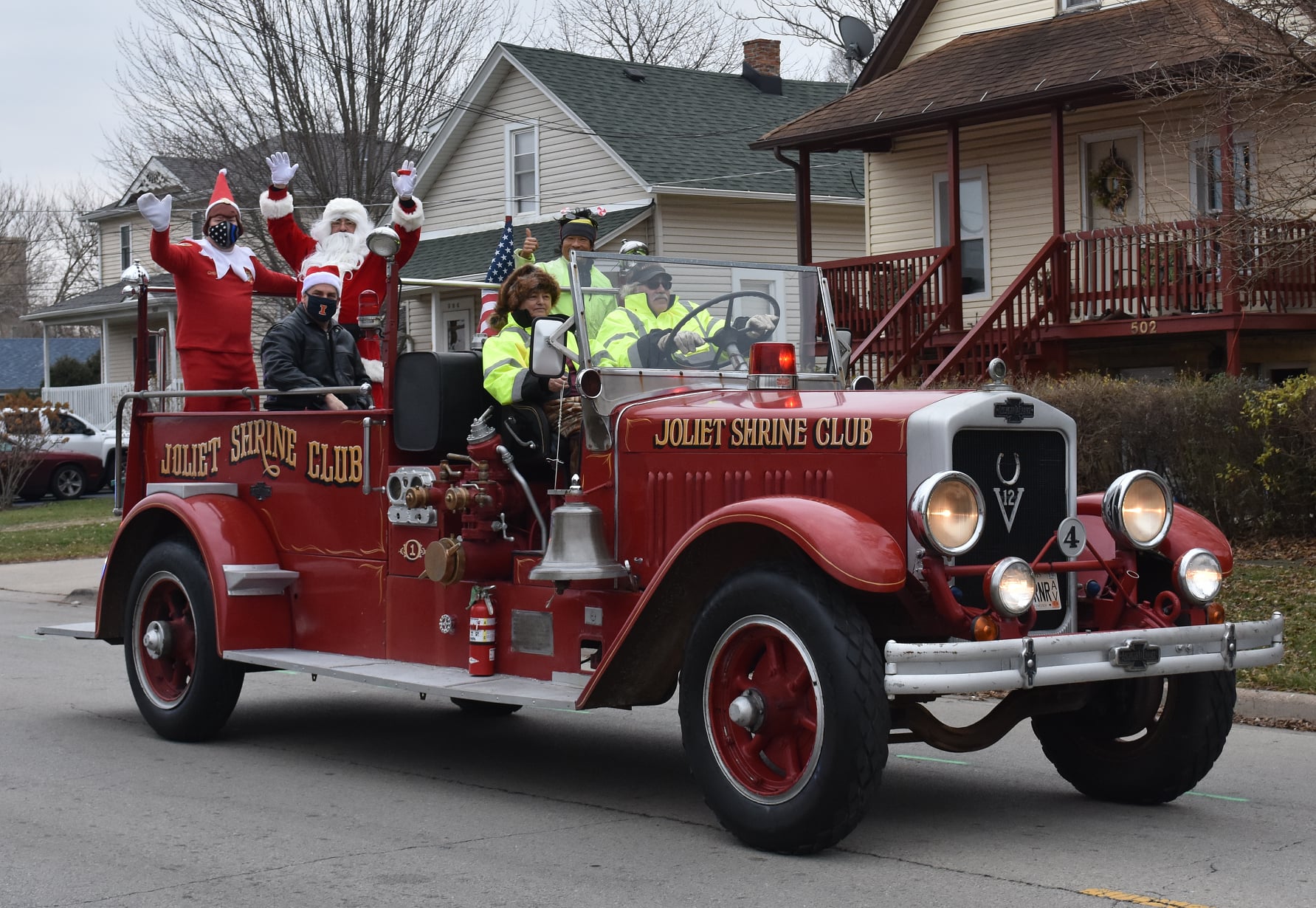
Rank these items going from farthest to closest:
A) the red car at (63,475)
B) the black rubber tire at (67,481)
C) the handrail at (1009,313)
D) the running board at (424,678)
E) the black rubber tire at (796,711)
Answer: the black rubber tire at (67,481) → the red car at (63,475) → the handrail at (1009,313) → the running board at (424,678) → the black rubber tire at (796,711)

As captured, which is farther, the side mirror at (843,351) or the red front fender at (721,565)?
the side mirror at (843,351)

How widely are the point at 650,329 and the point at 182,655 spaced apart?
3.03m

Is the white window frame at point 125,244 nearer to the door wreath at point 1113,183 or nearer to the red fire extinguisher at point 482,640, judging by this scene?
the door wreath at point 1113,183

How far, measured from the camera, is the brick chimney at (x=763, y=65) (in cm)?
3253

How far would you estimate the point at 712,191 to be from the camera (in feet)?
89.5

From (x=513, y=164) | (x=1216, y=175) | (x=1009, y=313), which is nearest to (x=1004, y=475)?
(x=1216, y=175)

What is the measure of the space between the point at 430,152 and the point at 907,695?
1010 inches

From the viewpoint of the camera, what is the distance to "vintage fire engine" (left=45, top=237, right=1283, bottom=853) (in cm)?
550

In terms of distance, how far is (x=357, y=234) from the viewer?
31.0 ft

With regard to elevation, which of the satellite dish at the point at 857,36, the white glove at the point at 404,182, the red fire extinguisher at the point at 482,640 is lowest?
the red fire extinguisher at the point at 482,640

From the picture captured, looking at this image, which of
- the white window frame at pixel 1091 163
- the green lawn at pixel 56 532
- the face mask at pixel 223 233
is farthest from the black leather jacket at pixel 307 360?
the white window frame at pixel 1091 163

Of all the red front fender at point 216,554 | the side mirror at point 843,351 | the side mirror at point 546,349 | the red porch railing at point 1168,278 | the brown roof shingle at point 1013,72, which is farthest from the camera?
the brown roof shingle at point 1013,72

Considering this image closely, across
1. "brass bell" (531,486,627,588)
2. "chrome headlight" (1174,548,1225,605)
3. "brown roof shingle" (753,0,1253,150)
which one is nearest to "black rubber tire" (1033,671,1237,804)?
"chrome headlight" (1174,548,1225,605)

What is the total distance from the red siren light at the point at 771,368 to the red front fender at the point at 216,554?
2.77 meters
